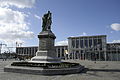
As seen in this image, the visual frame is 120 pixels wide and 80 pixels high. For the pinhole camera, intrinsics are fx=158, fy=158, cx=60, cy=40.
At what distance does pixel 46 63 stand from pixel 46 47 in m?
4.44

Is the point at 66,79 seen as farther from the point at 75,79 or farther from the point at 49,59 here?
the point at 49,59

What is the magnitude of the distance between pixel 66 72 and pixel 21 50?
15875cm

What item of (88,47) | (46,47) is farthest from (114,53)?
(46,47)

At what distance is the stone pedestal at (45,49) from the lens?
23627mm

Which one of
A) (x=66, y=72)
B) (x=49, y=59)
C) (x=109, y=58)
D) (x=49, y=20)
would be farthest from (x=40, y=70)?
(x=109, y=58)

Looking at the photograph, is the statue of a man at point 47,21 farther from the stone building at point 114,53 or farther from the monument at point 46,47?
the stone building at point 114,53

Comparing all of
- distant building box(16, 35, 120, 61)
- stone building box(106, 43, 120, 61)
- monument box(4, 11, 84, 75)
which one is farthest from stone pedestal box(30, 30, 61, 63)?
stone building box(106, 43, 120, 61)

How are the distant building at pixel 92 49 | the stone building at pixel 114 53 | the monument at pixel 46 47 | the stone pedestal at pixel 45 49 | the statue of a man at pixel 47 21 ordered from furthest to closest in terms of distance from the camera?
the distant building at pixel 92 49 < the stone building at pixel 114 53 < the statue of a man at pixel 47 21 < the stone pedestal at pixel 45 49 < the monument at pixel 46 47

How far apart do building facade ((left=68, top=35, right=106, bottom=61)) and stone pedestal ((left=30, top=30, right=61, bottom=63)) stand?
90.7 metres

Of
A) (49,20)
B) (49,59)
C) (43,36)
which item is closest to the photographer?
(49,59)

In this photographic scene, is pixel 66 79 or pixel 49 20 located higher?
pixel 49 20

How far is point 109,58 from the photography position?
362 ft

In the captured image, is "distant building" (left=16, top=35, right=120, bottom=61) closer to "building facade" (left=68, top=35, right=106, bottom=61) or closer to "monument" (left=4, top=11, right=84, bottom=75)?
"building facade" (left=68, top=35, right=106, bottom=61)

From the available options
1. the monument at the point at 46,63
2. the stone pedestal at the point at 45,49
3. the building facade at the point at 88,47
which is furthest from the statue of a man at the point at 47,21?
the building facade at the point at 88,47
